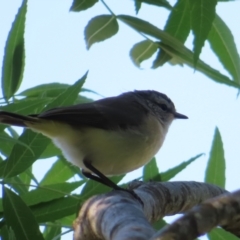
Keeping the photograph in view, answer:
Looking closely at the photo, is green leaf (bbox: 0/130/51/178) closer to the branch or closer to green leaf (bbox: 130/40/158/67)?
the branch

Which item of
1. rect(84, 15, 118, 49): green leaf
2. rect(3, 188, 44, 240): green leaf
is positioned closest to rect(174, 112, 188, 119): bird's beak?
rect(84, 15, 118, 49): green leaf

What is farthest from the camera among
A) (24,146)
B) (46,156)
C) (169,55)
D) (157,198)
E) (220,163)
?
(46,156)

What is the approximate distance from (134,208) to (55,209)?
994 millimetres

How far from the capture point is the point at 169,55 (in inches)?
125

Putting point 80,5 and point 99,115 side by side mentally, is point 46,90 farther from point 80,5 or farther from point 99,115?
point 80,5

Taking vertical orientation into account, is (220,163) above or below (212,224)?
below

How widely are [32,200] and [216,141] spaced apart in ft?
2.96

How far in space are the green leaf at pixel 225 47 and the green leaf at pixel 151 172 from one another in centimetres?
61

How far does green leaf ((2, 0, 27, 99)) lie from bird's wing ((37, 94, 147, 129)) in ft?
0.72

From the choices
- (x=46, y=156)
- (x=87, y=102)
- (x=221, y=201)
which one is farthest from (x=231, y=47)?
(x=221, y=201)

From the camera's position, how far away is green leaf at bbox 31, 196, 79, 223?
2.82m

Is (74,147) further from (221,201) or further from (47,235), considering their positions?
(221,201)

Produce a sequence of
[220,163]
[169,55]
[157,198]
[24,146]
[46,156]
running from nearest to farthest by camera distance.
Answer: [157,198] → [24,146] → [220,163] → [169,55] → [46,156]

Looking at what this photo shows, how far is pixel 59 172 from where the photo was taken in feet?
11.5
